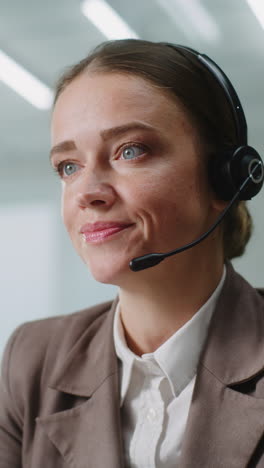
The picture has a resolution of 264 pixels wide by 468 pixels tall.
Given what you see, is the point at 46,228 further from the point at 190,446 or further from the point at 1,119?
the point at 190,446

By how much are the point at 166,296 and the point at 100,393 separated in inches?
9.3

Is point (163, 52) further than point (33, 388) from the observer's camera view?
No

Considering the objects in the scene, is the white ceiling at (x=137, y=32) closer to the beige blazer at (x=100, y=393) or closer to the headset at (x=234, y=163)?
the headset at (x=234, y=163)

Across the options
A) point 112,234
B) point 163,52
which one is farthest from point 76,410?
point 163,52

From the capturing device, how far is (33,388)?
124cm

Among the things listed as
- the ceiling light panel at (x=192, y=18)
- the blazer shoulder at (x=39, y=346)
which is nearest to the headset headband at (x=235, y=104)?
the ceiling light panel at (x=192, y=18)

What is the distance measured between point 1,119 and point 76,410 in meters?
0.98

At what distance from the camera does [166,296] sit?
1.09 m

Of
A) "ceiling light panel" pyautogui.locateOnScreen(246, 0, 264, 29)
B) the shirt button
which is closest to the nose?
the shirt button

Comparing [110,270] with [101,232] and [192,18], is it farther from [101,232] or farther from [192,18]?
[192,18]

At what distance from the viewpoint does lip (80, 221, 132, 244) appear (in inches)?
39.9

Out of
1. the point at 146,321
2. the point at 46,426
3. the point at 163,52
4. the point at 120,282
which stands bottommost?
the point at 46,426

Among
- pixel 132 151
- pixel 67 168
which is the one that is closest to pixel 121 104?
pixel 132 151

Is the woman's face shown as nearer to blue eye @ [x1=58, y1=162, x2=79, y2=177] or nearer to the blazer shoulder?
blue eye @ [x1=58, y1=162, x2=79, y2=177]
